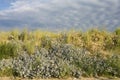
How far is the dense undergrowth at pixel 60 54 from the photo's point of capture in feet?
44.8

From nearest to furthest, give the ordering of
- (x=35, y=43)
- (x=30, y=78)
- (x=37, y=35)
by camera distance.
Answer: (x=30, y=78) < (x=35, y=43) < (x=37, y=35)

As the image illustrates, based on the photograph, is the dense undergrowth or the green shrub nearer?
the dense undergrowth

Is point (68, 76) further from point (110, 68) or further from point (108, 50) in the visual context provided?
point (108, 50)

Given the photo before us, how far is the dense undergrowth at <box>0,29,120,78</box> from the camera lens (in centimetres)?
1366

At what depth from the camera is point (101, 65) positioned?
14820 mm

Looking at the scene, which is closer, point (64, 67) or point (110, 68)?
point (64, 67)

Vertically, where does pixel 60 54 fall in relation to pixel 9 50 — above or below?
below

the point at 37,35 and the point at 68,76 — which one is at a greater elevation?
the point at 37,35

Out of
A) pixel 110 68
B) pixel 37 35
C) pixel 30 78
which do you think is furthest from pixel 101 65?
pixel 37 35

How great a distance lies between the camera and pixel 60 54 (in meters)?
15.6

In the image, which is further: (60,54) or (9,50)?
(60,54)

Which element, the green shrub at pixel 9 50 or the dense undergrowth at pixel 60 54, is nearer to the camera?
the dense undergrowth at pixel 60 54

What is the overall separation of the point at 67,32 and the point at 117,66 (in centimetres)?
→ 490

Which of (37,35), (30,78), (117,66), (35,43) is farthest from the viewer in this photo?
(37,35)
